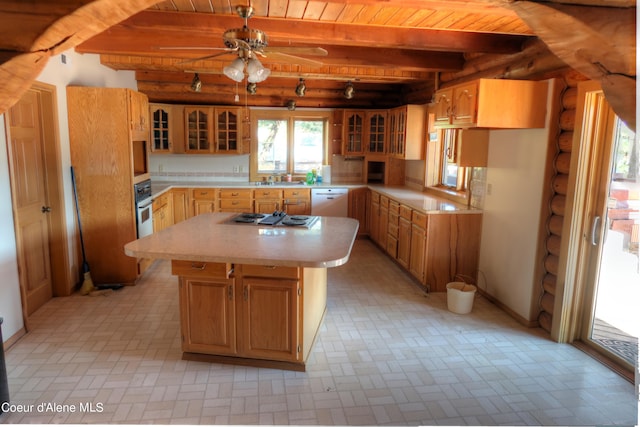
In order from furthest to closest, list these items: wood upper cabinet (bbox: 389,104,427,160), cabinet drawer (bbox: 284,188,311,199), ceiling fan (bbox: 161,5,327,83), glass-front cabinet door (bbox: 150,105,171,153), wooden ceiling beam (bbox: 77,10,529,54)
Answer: cabinet drawer (bbox: 284,188,311,199)
glass-front cabinet door (bbox: 150,105,171,153)
wood upper cabinet (bbox: 389,104,427,160)
wooden ceiling beam (bbox: 77,10,529,54)
ceiling fan (bbox: 161,5,327,83)

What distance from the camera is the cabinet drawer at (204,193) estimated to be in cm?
662

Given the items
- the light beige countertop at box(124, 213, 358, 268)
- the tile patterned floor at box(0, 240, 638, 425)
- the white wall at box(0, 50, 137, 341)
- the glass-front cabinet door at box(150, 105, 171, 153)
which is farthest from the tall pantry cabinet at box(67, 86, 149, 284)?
the glass-front cabinet door at box(150, 105, 171, 153)

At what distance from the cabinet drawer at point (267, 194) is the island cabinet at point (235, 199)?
3.8 inches

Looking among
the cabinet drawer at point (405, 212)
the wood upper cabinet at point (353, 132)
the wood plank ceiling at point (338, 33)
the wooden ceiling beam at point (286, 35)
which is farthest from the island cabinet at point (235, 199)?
the wooden ceiling beam at point (286, 35)

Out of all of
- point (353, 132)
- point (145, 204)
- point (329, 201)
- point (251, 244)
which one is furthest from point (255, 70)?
point (353, 132)

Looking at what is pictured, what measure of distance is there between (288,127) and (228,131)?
1.01 metres

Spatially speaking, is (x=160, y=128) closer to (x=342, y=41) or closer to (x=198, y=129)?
(x=198, y=129)

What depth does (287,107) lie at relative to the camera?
A: 6965mm

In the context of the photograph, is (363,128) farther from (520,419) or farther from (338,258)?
(520,419)

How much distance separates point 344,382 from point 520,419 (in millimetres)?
1073

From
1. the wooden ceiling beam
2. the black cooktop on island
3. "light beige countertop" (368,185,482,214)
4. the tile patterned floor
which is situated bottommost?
the tile patterned floor

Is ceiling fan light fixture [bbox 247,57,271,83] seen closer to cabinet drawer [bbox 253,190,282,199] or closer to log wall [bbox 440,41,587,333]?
log wall [bbox 440,41,587,333]

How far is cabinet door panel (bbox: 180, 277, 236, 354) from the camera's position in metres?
2.88

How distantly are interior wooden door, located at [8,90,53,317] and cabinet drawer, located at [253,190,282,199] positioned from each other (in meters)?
3.12
